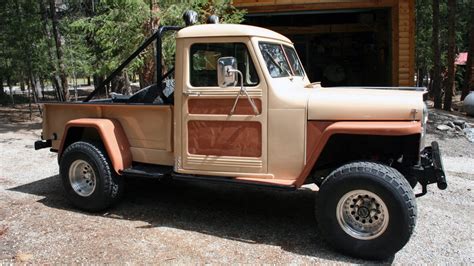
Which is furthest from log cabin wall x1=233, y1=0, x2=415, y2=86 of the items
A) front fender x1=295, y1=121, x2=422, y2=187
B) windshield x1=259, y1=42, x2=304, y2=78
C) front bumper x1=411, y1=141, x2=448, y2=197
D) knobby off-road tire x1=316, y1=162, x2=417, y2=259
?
knobby off-road tire x1=316, y1=162, x2=417, y2=259

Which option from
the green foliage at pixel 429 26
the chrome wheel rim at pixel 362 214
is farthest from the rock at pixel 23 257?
the green foliage at pixel 429 26

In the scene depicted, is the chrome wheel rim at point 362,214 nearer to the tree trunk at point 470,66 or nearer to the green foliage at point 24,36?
the green foliage at point 24,36

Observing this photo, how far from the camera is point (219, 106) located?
4375 mm

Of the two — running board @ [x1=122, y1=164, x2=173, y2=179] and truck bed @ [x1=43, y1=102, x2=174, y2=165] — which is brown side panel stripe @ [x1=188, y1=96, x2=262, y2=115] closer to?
truck bed @ [x1=43, y1=102, x2=174, y2=165]

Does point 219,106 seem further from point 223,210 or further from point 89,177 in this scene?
point 89,177

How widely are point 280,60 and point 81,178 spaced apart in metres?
2.63

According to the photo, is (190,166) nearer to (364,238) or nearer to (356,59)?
(364,238)

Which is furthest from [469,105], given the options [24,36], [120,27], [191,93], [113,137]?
[24,36]

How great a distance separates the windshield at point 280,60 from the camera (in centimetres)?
442

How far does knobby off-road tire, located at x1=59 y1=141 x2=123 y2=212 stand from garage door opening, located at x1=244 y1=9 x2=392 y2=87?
9782 mm

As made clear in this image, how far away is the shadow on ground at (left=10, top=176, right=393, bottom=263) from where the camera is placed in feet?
14.4

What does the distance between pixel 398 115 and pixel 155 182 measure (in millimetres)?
3677

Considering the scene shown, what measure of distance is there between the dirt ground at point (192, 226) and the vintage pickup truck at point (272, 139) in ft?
1.24

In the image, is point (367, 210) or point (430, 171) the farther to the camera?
point (430, 171)
